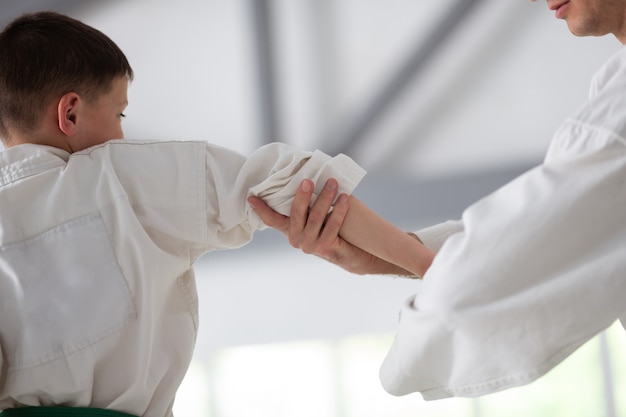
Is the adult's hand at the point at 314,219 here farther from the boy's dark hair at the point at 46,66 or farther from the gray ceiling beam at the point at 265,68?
the gray ceiling beam at the point at 265,68

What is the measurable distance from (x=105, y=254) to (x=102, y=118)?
Result: 0.29 meters

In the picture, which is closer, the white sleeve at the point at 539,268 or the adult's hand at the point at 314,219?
the white sleeve at the point at 539,268

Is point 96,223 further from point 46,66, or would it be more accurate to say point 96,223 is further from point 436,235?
point 436,235

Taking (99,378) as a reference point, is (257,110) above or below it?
below

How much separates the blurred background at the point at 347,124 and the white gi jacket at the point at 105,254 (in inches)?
83.4

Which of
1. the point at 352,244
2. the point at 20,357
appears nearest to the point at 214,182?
the point at 352,244

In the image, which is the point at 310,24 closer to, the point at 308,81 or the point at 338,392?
the point at 308,81

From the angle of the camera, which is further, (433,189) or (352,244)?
(433,189)

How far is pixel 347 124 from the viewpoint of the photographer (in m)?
3.76

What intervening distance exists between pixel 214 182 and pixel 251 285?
89.0 inches

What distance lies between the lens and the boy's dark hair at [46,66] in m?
1.63

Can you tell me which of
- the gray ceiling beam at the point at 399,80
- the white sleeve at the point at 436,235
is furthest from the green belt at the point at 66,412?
the gray ceiling beam at the point at 399,80

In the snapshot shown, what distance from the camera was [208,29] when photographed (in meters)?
3.83

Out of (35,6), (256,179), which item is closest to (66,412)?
(256,179)
